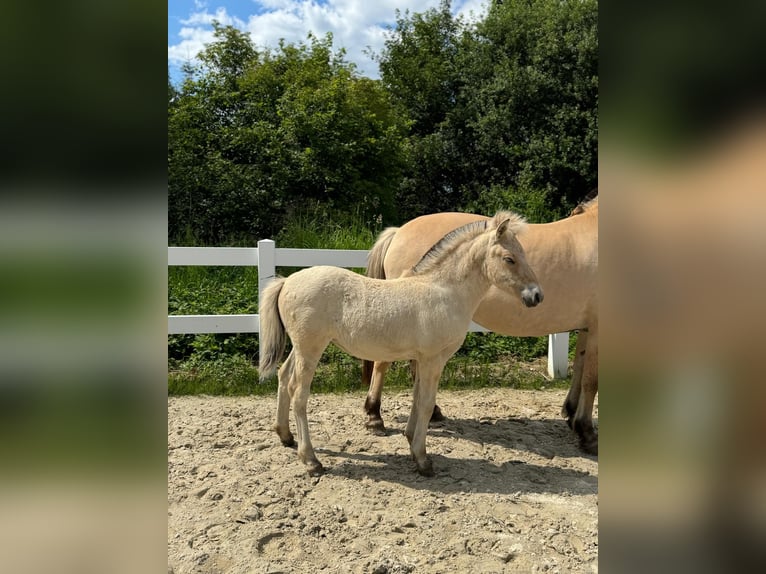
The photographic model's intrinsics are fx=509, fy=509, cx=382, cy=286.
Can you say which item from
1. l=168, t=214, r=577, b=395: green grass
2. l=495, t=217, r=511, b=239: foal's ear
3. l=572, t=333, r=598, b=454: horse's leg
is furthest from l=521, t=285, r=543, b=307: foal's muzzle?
l=168, t=214, r=577, b=395: green grass

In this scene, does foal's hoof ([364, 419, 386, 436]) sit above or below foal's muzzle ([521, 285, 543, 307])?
below

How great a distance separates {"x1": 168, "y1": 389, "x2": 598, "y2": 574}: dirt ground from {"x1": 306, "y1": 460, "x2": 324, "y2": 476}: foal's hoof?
55mm

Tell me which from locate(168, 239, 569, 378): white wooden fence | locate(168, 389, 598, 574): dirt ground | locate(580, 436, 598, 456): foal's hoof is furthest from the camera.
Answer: locate(168, 239, 569, 378): white wooden fence

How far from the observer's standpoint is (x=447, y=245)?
144 inches

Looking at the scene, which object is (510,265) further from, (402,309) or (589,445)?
(589,445)

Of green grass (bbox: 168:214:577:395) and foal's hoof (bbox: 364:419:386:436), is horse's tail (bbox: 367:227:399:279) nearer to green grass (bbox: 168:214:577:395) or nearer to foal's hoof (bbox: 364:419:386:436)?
foal's hoof (bbox: 364:419:386:436)

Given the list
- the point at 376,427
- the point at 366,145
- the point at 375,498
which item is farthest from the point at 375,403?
the point at 366,145

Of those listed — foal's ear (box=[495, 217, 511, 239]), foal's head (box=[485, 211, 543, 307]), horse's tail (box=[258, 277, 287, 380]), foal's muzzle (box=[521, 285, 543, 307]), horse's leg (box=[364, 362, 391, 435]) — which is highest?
foal's ear (box=[495, 217, 511, 239])

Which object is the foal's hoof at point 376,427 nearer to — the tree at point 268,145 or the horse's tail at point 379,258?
the horse's tail at point 379,258

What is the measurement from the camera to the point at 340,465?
11.8 feet

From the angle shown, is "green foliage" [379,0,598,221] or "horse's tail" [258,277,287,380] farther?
"green foliage" [379,0,598,221]

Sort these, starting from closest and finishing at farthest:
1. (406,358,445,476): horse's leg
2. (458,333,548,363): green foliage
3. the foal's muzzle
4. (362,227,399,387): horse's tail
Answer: the foal's muzzle < (406,358,445,476): horse's leg < (362,227,399,387): horse's tail < (458,333,548,363): green foliage

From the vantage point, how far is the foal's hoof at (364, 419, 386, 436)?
4.26m
